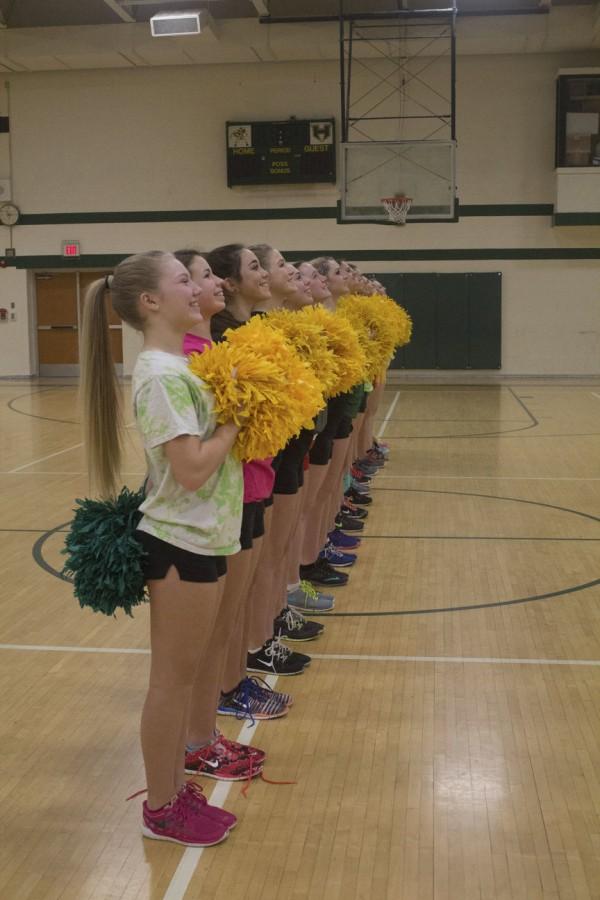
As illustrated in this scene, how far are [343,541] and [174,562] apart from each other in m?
3.47

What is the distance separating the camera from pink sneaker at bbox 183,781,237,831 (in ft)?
8.79

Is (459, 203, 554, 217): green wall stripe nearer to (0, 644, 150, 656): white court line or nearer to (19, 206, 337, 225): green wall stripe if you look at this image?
(19, 206, 337, 225): green wall stripe

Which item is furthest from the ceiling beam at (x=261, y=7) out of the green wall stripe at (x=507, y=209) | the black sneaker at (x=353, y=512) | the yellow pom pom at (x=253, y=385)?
the yellow pom pom at (x=253, y=385)

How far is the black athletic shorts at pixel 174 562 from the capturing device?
8.20 feet

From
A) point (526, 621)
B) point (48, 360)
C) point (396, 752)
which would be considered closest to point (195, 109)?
point (48, 360)

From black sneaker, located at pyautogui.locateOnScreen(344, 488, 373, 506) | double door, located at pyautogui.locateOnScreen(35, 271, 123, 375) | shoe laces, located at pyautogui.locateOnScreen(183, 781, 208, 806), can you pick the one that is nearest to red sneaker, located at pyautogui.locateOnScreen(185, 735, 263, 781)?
shoe laces, located at pyautogui.locateOnScreen(183, 781, 208, 806)

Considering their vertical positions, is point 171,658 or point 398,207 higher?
point 398,207

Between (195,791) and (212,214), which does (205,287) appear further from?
(212,214)

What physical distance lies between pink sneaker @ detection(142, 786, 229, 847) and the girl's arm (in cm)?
87

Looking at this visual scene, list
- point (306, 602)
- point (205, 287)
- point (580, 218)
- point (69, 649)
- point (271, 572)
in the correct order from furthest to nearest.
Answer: point (580, 218) < point (306, 602) < point (69, 649) < point (271, 572) < point (205, 287)

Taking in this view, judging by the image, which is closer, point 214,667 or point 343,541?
point 214,667

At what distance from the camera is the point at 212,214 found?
18125 mm

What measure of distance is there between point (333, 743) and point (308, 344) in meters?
1.45

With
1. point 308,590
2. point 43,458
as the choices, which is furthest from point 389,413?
point 308,590
